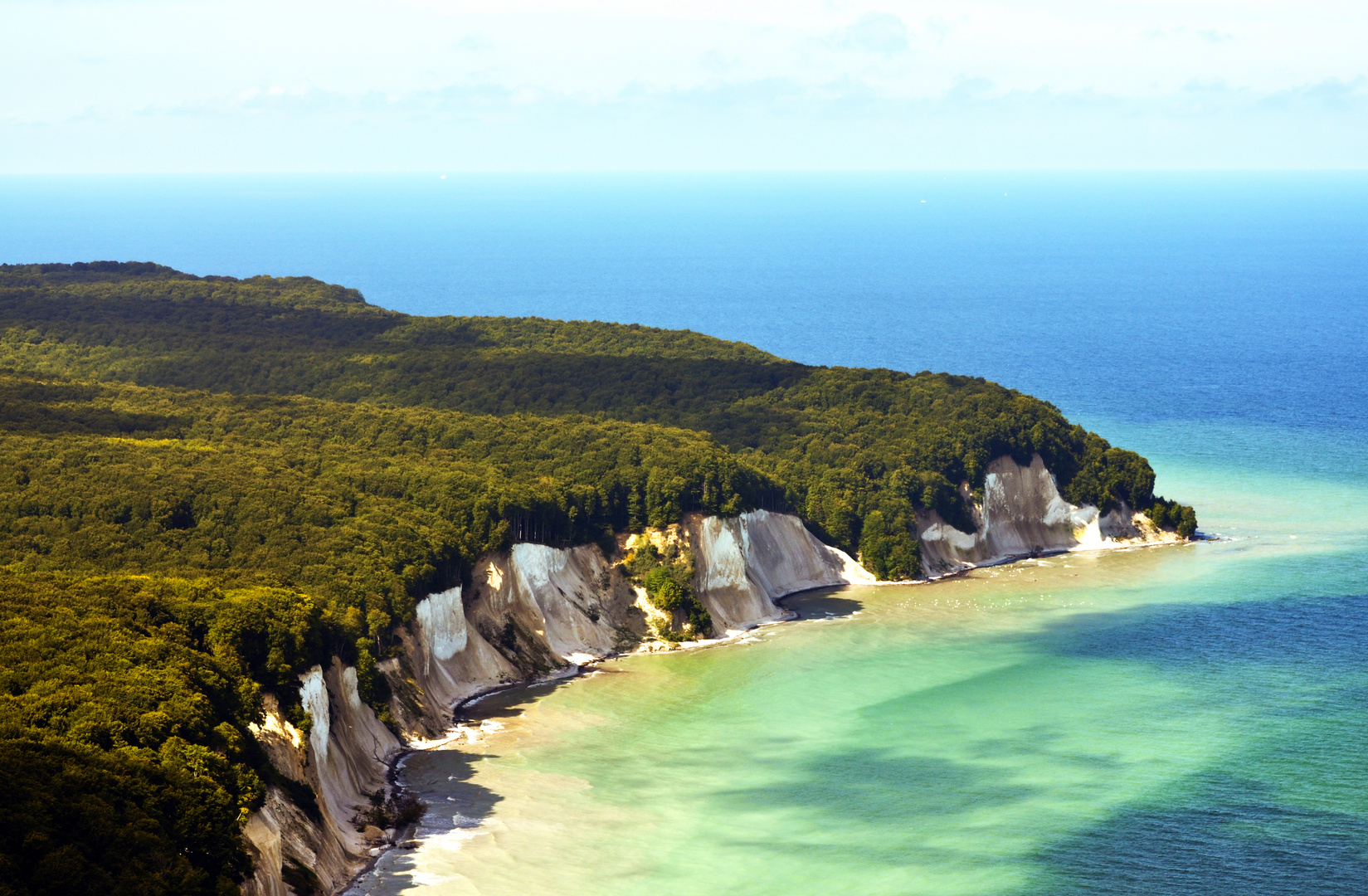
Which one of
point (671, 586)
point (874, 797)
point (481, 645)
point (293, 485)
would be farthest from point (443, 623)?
point (874, 797)

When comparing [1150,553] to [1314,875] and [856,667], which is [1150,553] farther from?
[1314,875]

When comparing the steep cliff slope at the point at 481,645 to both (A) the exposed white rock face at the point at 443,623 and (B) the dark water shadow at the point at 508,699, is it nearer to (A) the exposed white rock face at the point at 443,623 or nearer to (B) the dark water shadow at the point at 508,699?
(A) the exposed white rock face at the point at 443,623

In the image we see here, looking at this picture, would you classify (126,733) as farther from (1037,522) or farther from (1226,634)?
(1037,522)

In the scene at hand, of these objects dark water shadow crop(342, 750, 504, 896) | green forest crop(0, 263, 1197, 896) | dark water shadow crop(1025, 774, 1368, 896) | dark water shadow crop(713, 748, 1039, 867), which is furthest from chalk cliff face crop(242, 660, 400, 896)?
dark water shadow crop(1025, 774, 1368, 896)

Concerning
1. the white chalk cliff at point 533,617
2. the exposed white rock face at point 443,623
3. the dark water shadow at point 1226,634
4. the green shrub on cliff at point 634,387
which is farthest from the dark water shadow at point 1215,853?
the green shrub on cliff at point 634,387

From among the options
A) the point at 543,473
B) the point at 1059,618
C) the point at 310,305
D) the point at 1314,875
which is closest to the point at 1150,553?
the point at 1059,618

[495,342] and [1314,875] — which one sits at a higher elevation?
[495,342]
